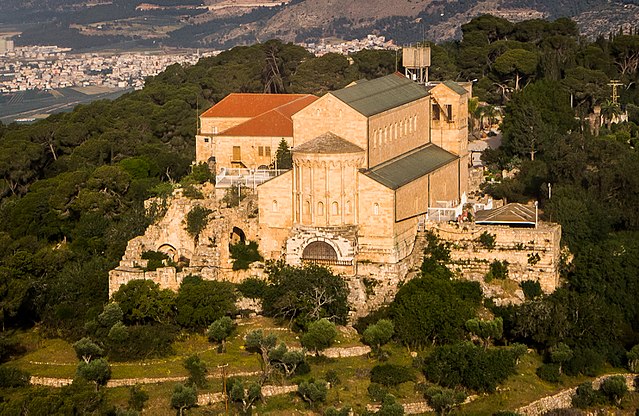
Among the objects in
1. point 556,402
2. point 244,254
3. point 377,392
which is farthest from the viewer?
point 244,254

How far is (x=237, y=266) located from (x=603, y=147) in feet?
61.8

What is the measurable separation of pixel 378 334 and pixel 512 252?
21.6ft

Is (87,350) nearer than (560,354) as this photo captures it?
Yes

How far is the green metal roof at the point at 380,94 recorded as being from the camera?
178 feet

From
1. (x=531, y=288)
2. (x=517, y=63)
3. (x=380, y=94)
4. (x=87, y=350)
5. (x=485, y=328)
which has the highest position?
(x=517, y=63)

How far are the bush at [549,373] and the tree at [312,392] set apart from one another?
25.1 ft

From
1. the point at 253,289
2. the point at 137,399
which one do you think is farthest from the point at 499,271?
the point at 137,399

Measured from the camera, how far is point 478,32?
329 feet

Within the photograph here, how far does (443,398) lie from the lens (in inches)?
1781

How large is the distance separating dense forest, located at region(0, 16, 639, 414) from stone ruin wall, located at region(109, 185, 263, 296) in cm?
93

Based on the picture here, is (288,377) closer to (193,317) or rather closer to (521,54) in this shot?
(193,317)

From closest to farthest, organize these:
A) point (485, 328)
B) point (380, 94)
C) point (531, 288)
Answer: point (485, 328)
point (531, 288)
point (380, 94)

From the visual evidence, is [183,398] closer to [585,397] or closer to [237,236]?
[237,236]

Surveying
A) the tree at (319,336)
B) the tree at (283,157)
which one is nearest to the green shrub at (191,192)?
the tree at (283,157)
